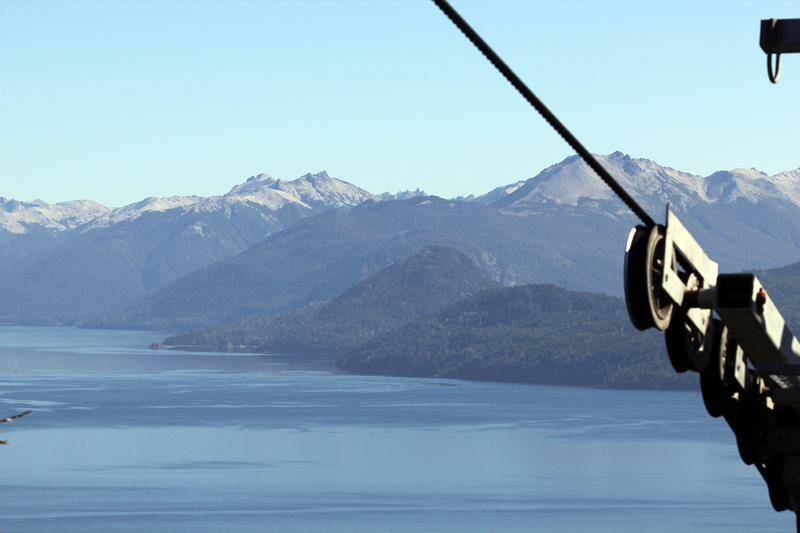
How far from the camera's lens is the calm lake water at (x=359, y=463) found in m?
77.9

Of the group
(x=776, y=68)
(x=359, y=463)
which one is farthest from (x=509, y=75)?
(x=359, y=463)

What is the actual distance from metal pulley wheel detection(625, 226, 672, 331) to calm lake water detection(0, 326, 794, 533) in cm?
7044

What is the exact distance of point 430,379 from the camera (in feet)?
652

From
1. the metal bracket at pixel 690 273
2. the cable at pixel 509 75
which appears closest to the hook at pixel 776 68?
the metal bracket at pixel 690 273

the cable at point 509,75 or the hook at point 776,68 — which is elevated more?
the hook at point 776,68

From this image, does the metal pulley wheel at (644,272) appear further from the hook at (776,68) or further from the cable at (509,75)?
the hook at (776,68)

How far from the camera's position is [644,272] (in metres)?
4.79

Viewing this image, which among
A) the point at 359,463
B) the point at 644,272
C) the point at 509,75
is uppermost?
the point at 509,75

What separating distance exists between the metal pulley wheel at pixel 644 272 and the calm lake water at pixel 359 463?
70437mm

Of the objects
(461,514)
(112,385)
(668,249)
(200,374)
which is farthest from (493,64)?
(200,374)

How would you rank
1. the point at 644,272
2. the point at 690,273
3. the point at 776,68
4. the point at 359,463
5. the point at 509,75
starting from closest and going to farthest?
the point at 509,75 → the point at 644,272 → the point at 690,273 → the point at 776,68 → the point at 359,463

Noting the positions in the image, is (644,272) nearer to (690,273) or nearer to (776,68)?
(690,273)

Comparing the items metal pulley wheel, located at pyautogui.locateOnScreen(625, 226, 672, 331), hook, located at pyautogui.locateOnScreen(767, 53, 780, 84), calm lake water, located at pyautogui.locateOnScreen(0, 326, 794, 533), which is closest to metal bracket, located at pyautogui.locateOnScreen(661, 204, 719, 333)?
metal pulley wheel, located at pyautogui.locateOnScreen(625, 226, 672, 331)

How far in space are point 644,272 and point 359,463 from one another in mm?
97285
